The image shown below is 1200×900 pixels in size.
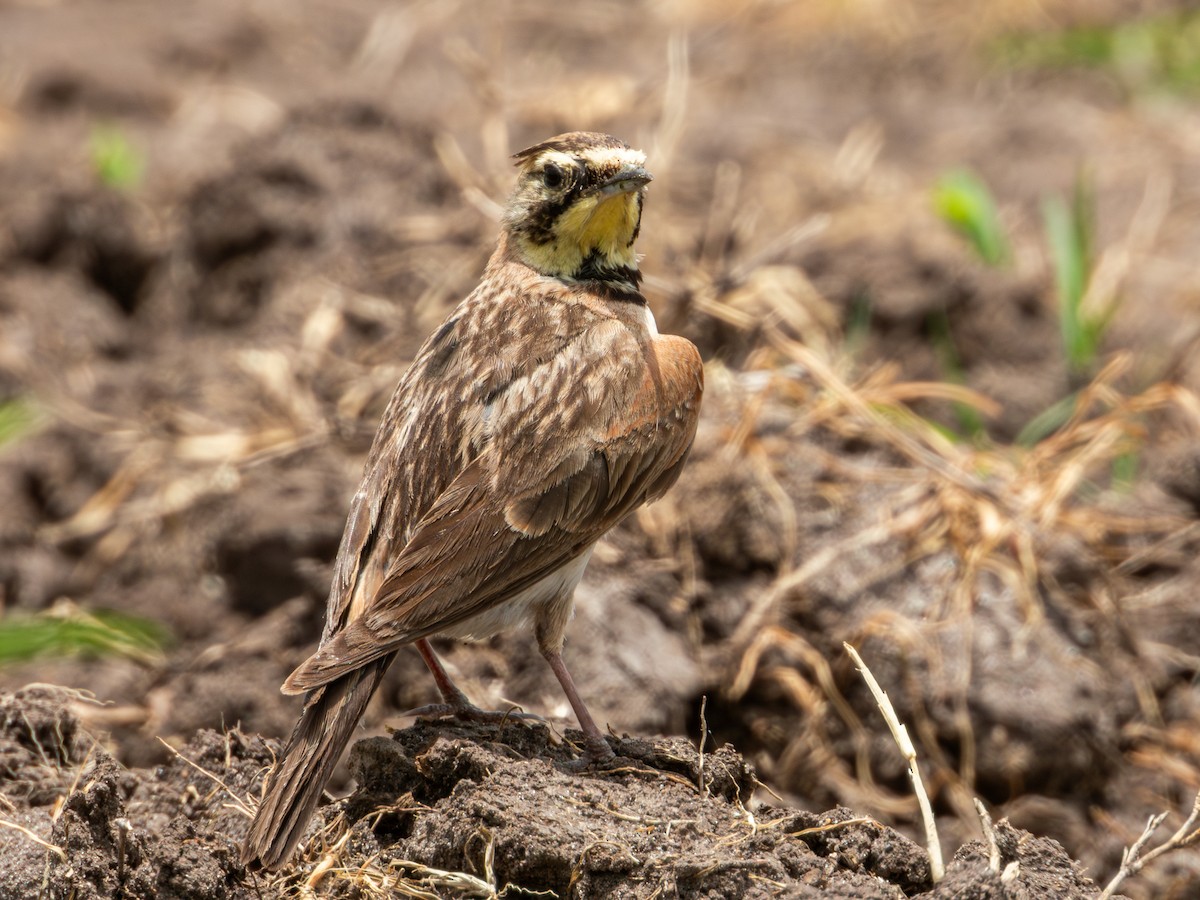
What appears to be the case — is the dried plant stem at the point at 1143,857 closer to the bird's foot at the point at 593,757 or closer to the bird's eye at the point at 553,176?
the bird's foot at the point at 593,757

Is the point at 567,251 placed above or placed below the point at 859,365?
above

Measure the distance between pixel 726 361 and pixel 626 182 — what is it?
2249mm

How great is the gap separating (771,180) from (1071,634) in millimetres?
3711

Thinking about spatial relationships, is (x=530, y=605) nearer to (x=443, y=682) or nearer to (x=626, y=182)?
(x=443, y=682)

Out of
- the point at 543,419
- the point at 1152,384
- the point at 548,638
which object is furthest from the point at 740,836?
the point at 1152,384

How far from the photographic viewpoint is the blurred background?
5910 mm

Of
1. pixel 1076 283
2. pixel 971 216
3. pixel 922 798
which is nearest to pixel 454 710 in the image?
pixel 922 798

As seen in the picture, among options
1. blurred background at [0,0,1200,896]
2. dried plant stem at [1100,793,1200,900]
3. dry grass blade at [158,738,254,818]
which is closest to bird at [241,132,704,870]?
dry grass blade at [158,738,254,818]

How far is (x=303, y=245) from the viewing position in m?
8.27

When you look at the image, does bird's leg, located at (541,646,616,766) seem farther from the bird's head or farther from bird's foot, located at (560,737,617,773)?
the bird's head

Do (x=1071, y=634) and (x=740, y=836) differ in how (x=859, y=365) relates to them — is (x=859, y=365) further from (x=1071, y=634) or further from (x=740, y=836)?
(x=740, y=836)

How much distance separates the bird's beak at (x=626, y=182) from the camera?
187 inches

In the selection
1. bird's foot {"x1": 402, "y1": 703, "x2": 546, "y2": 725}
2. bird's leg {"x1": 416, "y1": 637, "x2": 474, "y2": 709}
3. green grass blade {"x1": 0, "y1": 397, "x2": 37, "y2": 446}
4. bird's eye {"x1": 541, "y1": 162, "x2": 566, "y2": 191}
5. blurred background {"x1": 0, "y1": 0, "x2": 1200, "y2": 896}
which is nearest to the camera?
bird's foot {"x1": 402, "y1": 703, "x2": 546, "y2": 725}

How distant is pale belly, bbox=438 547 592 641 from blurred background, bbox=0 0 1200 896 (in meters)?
0.72
